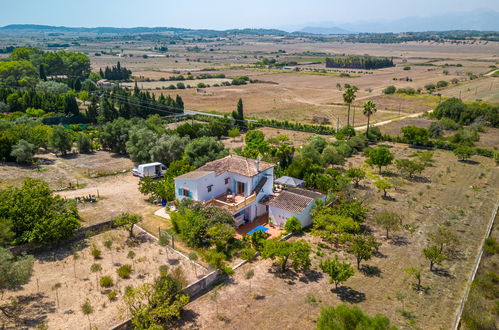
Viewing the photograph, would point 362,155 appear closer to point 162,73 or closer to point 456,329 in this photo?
point 456,329

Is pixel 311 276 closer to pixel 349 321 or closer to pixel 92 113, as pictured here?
pixel 349 321

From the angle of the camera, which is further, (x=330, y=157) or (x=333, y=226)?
(x=330, y=157)

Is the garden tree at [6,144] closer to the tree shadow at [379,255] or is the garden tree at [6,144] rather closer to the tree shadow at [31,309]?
the tree shadow at [31,309]

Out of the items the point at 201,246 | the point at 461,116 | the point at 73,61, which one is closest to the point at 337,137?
the point at 461,116

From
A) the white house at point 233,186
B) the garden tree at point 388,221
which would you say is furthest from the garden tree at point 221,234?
the garden tree at point 388,221

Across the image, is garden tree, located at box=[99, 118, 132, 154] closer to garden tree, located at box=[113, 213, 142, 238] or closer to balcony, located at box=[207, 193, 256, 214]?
balcony, located at box=[207, 193, 256, 214]

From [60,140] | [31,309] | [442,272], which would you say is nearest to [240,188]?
[442,272]

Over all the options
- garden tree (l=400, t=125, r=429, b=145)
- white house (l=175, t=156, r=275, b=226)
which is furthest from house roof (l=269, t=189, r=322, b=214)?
garden tree (l=400, t=125, r=429, b=145)
